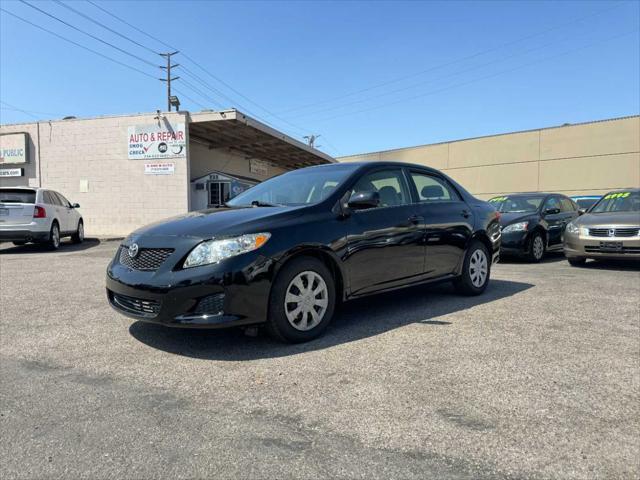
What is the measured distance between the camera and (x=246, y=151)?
82.4 feet

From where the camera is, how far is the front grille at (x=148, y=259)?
3.75 m

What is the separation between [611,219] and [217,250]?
25.6ft

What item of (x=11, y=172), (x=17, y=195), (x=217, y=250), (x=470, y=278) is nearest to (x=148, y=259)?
(x=217, y=250)

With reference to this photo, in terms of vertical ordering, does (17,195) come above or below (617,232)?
above

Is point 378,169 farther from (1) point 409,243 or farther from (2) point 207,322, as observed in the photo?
(2) point 207,322

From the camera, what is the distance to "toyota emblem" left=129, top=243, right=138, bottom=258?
394 cm

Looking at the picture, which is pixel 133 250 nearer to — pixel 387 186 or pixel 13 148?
pixel 387 186

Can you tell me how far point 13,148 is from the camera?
63.4ft

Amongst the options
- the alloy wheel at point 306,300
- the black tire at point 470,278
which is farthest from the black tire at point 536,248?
the alloy wheel at point 306,300

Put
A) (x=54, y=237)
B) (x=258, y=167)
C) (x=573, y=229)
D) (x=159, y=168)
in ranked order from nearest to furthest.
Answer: (x=573, y=229)
(x=54, y=237)
(x=159, y=168)
(x=258, y=167)

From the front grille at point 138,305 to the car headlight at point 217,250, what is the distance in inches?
15.5

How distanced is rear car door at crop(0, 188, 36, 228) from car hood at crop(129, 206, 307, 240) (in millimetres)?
9386

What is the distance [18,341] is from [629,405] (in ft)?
14.8

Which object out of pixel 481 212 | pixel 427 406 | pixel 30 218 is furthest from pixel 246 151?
pixel 427 406
